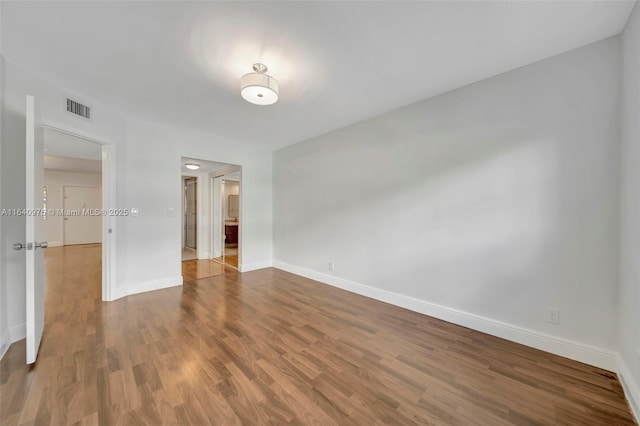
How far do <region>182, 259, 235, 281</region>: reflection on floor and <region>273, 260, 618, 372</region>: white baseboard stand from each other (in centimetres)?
269

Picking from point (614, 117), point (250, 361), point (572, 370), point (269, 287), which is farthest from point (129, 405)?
point (614, 117)

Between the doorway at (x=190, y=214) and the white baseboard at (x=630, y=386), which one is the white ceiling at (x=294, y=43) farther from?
the doorway at (x=190, y=214)

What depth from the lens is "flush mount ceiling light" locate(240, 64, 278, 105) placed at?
209 cm

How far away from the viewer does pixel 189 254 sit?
6219mm

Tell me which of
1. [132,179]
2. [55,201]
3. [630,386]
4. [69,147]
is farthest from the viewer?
[55,201]

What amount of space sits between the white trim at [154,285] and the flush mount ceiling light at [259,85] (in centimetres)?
312

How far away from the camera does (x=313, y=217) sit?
4250 mm

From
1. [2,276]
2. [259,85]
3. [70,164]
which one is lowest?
[2,276]

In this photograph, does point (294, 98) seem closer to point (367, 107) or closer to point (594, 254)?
point (367, 107)

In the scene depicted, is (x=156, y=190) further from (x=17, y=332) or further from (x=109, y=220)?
(x=17, y=332)

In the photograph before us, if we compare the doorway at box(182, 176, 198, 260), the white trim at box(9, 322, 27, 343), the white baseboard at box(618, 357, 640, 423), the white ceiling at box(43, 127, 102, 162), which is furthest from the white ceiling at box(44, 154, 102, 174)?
the white baseboard at box(618, 357, 640, 423)

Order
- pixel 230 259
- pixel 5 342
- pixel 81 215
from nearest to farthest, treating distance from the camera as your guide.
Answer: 1. pixel 5 342
2. pixel 230 259
3. pixel 81 215

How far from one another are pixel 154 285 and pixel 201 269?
4.11ft

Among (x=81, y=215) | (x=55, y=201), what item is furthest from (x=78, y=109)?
(x=81, y=215)
